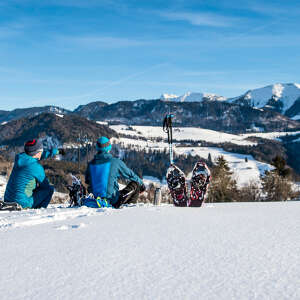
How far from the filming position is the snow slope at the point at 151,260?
7.66 feet

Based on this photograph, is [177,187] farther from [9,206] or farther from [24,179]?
[9,206]

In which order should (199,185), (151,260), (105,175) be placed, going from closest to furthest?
(151,260), (105,175), (199,185)

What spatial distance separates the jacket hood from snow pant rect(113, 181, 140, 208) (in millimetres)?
1973

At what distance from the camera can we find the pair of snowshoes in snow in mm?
8367

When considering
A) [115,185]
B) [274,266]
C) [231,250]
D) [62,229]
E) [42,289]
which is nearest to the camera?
[42,289]

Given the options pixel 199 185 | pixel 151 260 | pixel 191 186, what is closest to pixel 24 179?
pixel 191 186

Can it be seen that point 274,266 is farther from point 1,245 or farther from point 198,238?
point 1,245

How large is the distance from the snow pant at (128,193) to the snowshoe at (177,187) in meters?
1.11

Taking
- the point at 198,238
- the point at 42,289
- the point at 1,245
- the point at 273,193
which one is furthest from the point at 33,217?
the point at 273,193

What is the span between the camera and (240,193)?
36.8 m

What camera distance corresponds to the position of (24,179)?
7.43 metres

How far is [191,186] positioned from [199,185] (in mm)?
230

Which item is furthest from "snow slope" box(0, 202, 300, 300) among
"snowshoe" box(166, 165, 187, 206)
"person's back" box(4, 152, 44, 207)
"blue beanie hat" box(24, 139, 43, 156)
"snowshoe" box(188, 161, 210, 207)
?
"snowshoe" box(166, 165, 187, 206)

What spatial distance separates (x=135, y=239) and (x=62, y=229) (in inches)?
47.7
